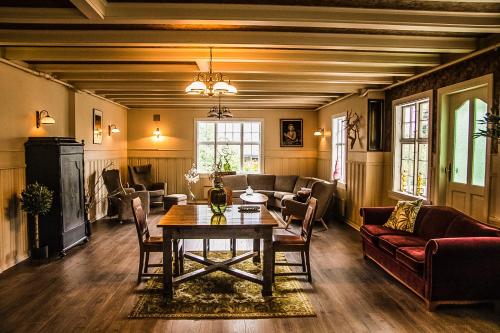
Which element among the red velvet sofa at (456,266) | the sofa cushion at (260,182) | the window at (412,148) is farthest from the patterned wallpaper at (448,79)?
the sofa cushion at (260,182)

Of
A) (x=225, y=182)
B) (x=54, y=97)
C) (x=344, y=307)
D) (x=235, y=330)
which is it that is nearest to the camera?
(x=235, y=330)

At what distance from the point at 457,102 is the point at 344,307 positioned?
3.02 metres

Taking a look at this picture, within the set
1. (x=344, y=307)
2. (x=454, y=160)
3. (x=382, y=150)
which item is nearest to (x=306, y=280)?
(x=344, y=307)

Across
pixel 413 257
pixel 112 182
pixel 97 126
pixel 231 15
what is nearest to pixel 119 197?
pixel 112 182

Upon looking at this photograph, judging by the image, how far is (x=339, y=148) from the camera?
833 centimetres

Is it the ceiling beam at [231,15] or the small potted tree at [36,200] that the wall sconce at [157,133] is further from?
the ceiling beam at [231,15]

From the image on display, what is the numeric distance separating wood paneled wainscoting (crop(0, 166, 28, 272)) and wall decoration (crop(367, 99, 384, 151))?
18.0 feet

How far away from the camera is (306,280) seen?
13.6ft

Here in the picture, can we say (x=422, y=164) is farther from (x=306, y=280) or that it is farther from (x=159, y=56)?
(x=159, y=56)

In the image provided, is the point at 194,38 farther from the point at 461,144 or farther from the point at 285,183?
the point at 285,183

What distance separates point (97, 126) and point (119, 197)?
61.5 inches

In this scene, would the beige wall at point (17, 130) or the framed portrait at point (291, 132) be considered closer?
the beige wall at point (17, 130)

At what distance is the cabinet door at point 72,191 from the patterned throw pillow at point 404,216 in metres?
4.45

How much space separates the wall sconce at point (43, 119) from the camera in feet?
16.9
